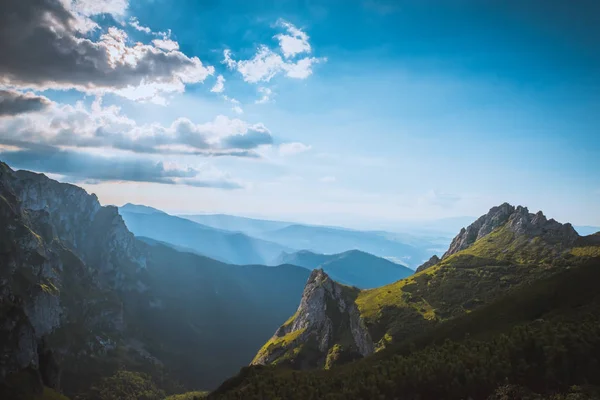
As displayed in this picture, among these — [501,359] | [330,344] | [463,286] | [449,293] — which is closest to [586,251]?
[463,286]

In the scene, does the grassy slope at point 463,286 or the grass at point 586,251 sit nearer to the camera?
the grass at point 586,251

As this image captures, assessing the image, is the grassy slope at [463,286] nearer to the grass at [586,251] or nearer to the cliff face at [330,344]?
the grass at [586,251]

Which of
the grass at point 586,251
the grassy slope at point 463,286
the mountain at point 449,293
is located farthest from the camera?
the mountain at point 449,293

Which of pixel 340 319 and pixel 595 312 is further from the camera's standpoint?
pixel 340 319

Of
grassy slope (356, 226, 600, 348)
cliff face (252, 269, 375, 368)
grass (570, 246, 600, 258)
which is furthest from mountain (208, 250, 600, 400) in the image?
cliff face (252, 269, 375, 368)

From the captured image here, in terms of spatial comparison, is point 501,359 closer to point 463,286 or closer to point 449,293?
point 449,293

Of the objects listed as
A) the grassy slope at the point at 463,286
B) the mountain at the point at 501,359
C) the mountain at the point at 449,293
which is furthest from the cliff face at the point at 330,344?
the mountain at the point at 501,359

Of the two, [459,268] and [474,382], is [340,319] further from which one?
[474,382]

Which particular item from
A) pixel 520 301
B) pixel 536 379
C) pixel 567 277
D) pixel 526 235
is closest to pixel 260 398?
pixel 536 379

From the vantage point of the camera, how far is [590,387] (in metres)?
64.4

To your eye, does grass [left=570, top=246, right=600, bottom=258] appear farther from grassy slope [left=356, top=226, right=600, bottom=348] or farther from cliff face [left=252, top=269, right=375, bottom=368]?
cliff face [left=252, top=269, right=375, bottom=368]

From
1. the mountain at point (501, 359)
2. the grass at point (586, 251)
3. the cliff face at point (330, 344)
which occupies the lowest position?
the cliff face at point (330, 344)

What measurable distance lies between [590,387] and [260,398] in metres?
77.7

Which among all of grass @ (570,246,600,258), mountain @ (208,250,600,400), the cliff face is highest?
grass @ (570,246,600,258)
